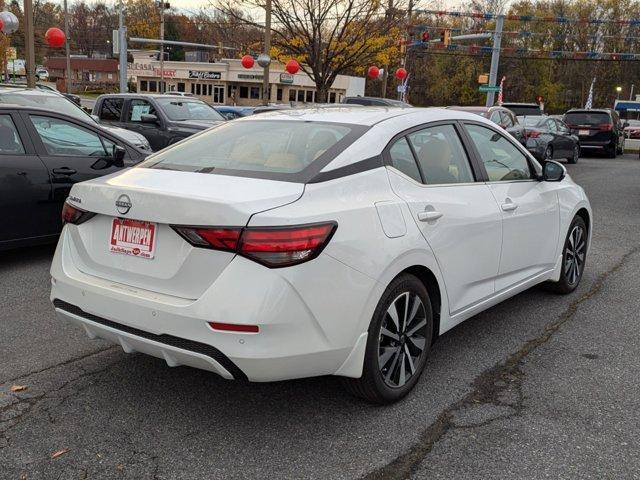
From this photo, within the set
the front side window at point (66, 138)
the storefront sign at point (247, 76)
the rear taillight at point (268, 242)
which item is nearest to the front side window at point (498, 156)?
the rear taillight at point (268, 242)

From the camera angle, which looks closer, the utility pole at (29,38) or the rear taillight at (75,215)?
the rear taillight at (75,215)

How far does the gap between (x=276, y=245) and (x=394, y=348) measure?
1.03 meters

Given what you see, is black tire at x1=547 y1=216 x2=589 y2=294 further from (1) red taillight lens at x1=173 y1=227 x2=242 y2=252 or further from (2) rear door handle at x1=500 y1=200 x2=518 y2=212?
(1) red taillight lens at x1=173 y1=227 x2=242 y2=252

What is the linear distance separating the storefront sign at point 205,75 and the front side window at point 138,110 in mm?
54588

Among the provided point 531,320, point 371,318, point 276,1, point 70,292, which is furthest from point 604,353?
point 276,1

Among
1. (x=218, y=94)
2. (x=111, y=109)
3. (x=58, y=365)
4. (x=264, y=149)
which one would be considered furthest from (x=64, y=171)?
(x=218, y=94)

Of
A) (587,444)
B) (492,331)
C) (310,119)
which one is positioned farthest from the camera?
(492,331)

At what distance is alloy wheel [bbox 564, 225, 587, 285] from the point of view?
5.42 m

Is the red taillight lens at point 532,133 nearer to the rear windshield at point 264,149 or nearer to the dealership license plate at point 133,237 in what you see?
the rear windshield at point 264,149

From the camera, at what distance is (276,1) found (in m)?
22.6

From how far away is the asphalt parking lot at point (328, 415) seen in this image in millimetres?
2844

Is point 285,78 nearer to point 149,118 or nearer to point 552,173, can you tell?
point 149,118

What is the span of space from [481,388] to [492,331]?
1.03 meters

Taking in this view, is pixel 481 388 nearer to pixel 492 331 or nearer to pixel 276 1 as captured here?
pixel 492 331
